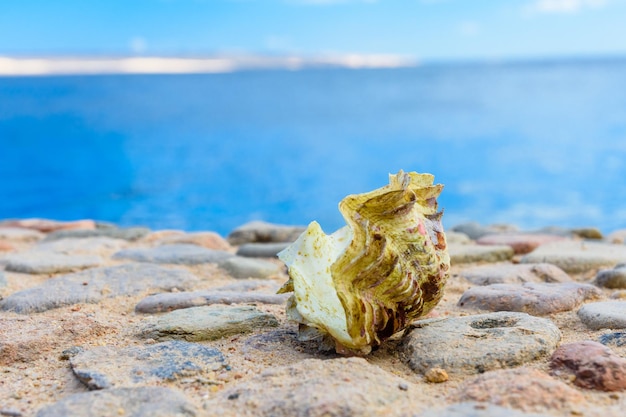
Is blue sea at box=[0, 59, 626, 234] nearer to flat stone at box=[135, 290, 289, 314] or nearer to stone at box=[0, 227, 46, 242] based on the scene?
stone at box=[0, 227, 46, 242]

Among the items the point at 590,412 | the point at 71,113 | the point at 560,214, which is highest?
the point at 71,113

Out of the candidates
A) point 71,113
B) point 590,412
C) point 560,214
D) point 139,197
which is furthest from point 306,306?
point 71,113

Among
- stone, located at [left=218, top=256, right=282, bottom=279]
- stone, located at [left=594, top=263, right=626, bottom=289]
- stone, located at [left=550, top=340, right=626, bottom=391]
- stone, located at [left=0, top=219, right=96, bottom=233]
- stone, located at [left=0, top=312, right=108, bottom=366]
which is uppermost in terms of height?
stone, located at [left=0, top=219, right=96, bottom=233]

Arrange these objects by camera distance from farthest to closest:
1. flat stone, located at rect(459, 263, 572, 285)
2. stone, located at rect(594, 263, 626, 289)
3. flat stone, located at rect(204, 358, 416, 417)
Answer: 1. flat stone, located at rect(459, 263, 572, 285)
2. stone, located at rect(594, 263, 626, 289)
3. flat stone, located at rect(204, 358, 416, 417)

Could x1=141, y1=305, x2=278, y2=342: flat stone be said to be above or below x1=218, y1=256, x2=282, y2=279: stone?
below

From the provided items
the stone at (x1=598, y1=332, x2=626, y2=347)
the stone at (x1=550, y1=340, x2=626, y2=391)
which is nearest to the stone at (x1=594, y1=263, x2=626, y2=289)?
the stone at (x1=598, y1=332, x2=626, y2=347)

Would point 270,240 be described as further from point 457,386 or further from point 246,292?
point 457,386

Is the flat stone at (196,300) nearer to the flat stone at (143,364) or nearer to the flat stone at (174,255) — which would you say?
the flat stone at (143,364)
